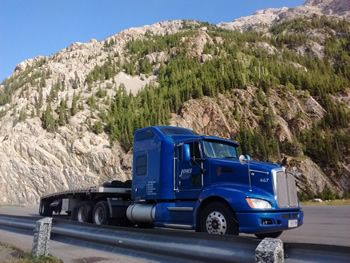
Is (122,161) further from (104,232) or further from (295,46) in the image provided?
(295,46)

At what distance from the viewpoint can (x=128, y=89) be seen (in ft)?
251

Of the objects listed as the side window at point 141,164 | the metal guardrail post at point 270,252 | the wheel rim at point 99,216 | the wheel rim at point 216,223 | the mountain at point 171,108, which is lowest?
the metal guardrail post at point 270,252

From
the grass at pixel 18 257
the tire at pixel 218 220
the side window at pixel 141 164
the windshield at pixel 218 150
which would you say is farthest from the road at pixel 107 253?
the side window at pixel 141 164

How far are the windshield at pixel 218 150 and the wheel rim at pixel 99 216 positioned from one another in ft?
15.7

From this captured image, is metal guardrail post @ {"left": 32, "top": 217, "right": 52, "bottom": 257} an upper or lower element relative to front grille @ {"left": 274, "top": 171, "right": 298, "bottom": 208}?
lower

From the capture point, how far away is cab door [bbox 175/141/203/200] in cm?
1103

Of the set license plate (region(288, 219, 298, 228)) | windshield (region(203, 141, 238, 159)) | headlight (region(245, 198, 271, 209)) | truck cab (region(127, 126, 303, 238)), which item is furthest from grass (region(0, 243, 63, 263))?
license plate (region(288, 219, 298, 228))

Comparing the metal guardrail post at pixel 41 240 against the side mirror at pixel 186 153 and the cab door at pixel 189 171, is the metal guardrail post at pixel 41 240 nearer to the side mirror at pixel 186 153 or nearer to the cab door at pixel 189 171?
the cab door at pixel 189 171

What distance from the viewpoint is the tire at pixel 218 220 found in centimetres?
943

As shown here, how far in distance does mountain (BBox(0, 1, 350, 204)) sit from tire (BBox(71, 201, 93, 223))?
27065 millimetres

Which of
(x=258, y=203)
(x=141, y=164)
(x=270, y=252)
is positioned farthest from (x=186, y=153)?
(x=270, y=252)

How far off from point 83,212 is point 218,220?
6760mm

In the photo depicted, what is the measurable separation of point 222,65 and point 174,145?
72.3m

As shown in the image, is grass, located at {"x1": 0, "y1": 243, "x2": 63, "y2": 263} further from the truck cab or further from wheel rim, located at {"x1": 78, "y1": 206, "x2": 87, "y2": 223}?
wheel rim, located at {"x1": 78, "y1": 206, "x2": 87, "y2": 223}
